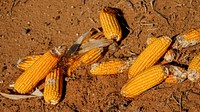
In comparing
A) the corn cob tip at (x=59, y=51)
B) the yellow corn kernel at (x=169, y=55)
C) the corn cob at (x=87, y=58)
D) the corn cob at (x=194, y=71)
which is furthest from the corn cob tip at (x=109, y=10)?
the corn cob at (x=194, y=71)

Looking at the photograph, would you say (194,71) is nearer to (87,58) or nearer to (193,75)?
(193,75)

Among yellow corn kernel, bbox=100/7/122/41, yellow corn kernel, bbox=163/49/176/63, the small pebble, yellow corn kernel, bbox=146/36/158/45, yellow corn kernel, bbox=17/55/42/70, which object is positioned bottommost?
yellow corn kernel, bbox=163/49/176/63

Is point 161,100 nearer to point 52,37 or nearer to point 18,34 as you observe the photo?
point 52,37

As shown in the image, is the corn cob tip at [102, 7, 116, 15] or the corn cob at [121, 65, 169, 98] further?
the corn cob tip at [102, 7, 116, 15]

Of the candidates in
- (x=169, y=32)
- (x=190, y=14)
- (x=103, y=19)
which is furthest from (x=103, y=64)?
(x=190, y=14)

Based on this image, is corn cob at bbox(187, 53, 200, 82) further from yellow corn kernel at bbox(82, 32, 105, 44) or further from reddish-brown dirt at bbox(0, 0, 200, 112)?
yellow corn kernel at bbox(82, 32, 105, 44)

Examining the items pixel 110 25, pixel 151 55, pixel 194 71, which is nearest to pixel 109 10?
pixel 110 25

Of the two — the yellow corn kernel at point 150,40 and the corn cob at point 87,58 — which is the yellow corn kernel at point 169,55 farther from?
the corn cob at point 87,58

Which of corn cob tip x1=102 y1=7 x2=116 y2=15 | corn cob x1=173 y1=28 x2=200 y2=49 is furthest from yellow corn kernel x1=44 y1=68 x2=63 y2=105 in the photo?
corn cob x1=173 y1=28 x2=200 y2=49
